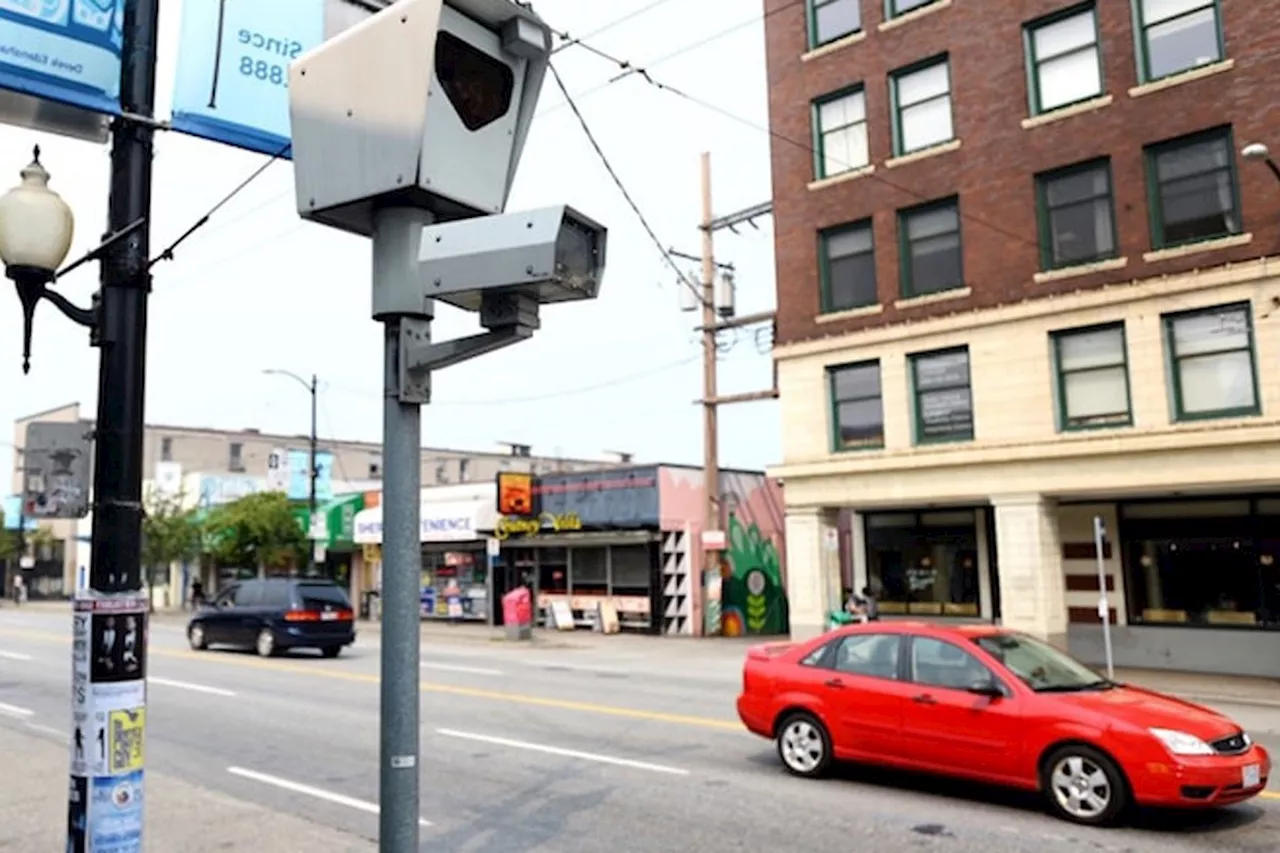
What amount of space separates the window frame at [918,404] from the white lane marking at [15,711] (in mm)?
16966

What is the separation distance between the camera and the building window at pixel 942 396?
22812 millimetres

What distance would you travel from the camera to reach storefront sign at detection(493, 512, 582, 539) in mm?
32531

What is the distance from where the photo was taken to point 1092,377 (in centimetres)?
2108

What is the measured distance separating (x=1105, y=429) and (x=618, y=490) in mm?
14646

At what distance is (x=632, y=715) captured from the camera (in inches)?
580

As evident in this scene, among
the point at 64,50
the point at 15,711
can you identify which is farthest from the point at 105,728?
the point at 15,711

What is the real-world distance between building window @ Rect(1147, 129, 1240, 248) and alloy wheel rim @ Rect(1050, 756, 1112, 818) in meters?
14.4

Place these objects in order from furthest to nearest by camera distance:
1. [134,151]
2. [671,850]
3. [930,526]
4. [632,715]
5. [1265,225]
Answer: [930,526] → [1265,225] → [632,715] → [671,850] → [134,151]

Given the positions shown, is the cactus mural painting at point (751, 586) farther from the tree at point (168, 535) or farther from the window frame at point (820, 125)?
the tree at point (168, 535)

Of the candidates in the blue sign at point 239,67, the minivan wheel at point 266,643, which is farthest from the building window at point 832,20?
the blue sign at point 239,67

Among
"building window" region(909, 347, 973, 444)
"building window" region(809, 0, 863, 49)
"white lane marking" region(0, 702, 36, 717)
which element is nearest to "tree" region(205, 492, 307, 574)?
"white lane marking" region(0, 702, 36, 717)

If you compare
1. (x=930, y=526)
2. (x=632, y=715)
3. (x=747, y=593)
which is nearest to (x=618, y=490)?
(x=747, y=593)

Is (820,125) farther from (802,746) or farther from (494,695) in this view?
(802,746)

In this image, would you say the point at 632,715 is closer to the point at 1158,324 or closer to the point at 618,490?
the point at 1158,324
